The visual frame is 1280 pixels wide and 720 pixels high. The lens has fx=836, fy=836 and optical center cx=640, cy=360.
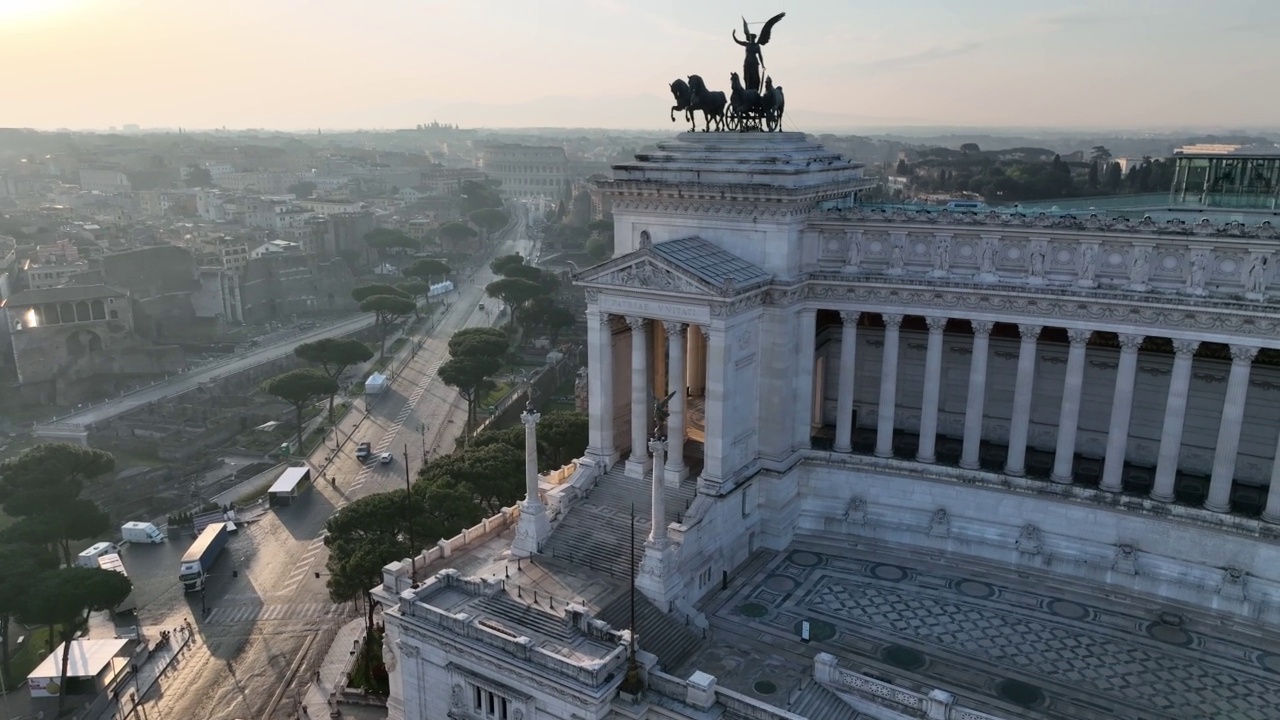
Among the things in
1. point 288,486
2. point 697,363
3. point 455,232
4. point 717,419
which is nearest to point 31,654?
point 288,486

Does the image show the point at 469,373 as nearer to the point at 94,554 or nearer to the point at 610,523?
the point at 94,554

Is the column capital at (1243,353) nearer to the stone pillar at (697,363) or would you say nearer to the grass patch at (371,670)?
the stone pillar at (697,363)

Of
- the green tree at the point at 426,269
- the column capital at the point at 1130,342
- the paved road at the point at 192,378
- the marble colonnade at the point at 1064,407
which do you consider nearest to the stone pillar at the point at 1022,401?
the marble colonnade at the point at 1064,407

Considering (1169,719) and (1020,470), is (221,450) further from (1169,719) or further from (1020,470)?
(1169,719)

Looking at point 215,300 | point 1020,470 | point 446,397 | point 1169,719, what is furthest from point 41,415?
point 1169,719

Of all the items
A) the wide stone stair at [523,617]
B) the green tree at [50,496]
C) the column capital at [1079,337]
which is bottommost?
the green tree at [50,496]

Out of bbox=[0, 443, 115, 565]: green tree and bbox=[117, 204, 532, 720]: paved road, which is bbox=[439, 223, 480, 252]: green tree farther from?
bbox=[0, 443, 115, 565]: green tree
